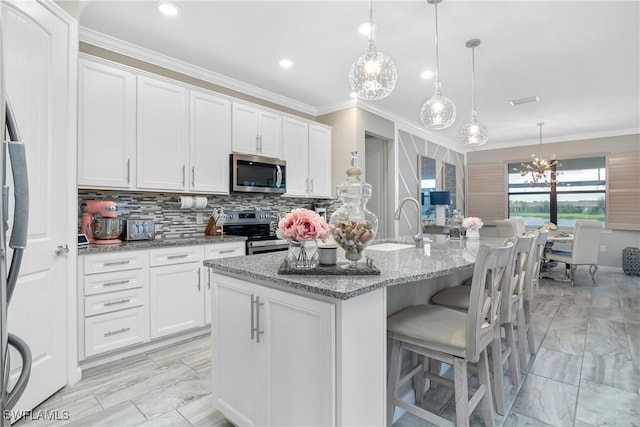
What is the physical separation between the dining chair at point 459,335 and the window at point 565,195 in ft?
21.7

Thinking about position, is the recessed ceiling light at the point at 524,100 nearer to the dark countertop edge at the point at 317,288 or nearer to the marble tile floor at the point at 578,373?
the marble tile floor at the point at 578,373

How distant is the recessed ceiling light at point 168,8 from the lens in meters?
2.45

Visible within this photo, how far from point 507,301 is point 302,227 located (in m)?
1.16

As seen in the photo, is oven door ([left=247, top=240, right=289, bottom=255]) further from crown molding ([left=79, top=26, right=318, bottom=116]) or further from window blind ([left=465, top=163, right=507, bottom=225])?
window blind ([left=465, top=163, right=507, bottom=225])

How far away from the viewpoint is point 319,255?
1.55 metres

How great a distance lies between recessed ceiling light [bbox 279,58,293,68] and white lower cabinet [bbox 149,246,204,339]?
6.64 ft

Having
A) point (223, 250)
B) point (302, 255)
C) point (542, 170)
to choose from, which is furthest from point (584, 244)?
point (302, 255)

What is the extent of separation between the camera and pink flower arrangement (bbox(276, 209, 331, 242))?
1394 mm

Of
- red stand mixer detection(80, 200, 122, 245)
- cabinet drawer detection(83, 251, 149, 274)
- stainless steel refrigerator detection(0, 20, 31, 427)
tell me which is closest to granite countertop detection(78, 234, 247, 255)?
cabinet drawer detection(83, 251, 149, 274)

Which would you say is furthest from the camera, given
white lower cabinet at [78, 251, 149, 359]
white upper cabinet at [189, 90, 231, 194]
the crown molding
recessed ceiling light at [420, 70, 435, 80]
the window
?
the window

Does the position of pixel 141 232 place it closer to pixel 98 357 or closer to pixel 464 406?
pixel 98 357

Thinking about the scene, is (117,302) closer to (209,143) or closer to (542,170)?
(209,143)

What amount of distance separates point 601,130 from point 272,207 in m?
6.58

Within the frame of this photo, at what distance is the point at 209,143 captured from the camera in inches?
132
